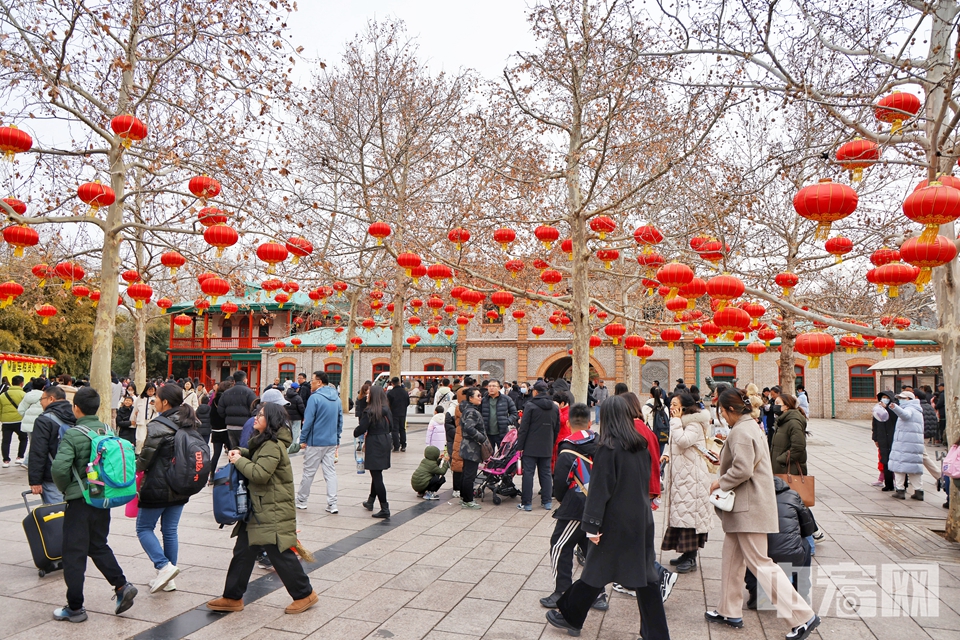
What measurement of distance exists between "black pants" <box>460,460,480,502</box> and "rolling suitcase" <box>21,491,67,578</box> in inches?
177

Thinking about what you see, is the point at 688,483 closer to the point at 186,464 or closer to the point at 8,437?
the point at 186,464

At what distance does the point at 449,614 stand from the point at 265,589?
5.11 feet

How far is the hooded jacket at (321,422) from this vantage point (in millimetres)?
7266

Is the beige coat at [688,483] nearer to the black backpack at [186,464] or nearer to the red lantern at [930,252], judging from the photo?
the red lantern at [930,252]

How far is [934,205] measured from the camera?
4758 millimetres

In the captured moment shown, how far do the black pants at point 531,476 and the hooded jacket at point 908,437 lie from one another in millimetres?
5399

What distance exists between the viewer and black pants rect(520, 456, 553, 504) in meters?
7.77

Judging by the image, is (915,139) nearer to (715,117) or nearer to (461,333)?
(715,117)

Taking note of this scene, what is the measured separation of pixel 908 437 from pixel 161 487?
990 centimetres

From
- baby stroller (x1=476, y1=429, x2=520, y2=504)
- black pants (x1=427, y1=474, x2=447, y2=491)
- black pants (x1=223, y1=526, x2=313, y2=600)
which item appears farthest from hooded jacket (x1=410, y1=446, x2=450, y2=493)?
black pants (x1=223, y1=526, x2=313, y2=600)

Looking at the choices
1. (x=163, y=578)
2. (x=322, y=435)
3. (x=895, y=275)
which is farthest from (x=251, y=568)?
(x=895, y=275)

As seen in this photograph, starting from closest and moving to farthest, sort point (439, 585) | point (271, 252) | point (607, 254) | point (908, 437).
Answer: point (439, 585) → point (271, 252) → point (908, 437) → point (607, 254)

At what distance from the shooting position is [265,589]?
4.80 m

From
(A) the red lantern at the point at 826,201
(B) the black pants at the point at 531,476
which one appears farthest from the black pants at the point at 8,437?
(A) the red lantern at the point at 826,201
